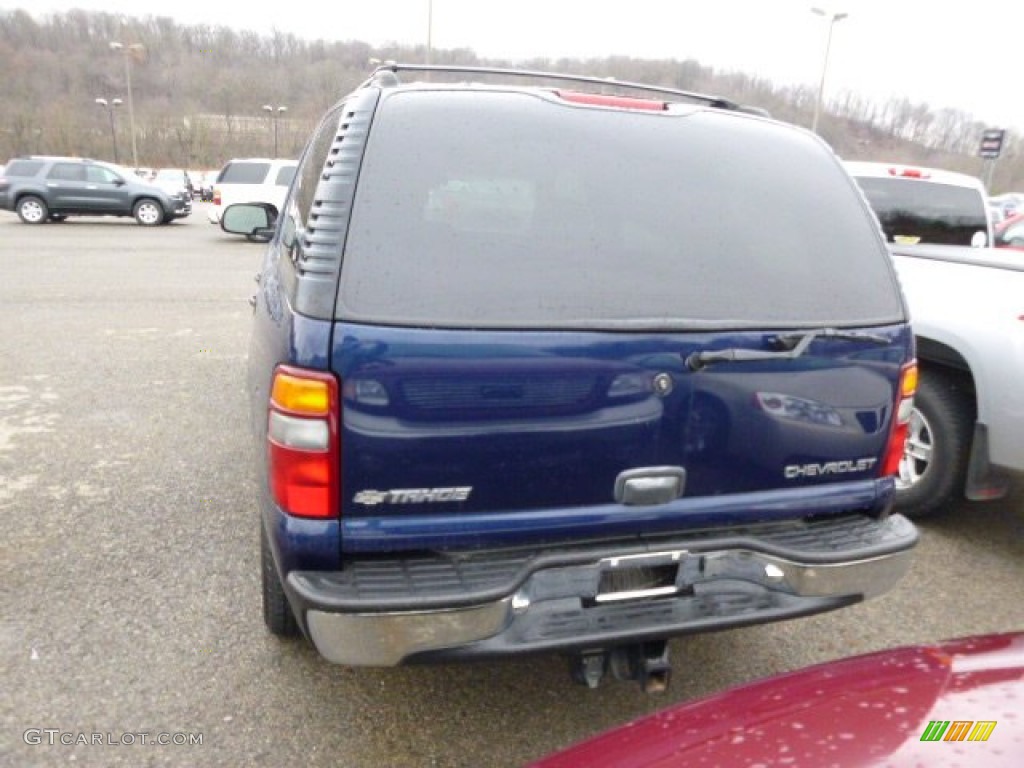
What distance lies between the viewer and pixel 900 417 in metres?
2.31

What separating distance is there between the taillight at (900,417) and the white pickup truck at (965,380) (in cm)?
121

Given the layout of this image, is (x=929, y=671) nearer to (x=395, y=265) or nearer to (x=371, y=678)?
(x=395, y=265)

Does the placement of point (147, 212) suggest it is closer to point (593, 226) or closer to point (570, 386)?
point (593, 226)

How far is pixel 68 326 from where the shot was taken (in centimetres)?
755

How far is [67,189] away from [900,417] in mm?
21900

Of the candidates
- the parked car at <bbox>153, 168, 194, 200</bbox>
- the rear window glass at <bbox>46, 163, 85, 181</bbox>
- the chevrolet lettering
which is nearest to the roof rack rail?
the chevrolet lettering

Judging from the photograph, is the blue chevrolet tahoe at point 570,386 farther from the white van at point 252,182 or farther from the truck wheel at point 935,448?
the white van at point 252,182

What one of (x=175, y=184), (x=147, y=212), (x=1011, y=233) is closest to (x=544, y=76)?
(x=1011, y=233)

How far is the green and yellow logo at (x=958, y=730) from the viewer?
4.32 ft

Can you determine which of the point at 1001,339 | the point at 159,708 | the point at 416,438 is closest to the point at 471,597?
the point at 416,438

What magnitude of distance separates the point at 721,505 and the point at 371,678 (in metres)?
1.32

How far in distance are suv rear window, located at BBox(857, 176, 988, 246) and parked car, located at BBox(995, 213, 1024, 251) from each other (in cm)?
211

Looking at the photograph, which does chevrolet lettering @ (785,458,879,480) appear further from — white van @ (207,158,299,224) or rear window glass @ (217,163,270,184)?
rear window glass @ (217,163,270,184)

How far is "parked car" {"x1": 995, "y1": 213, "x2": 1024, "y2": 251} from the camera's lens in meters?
7.79
